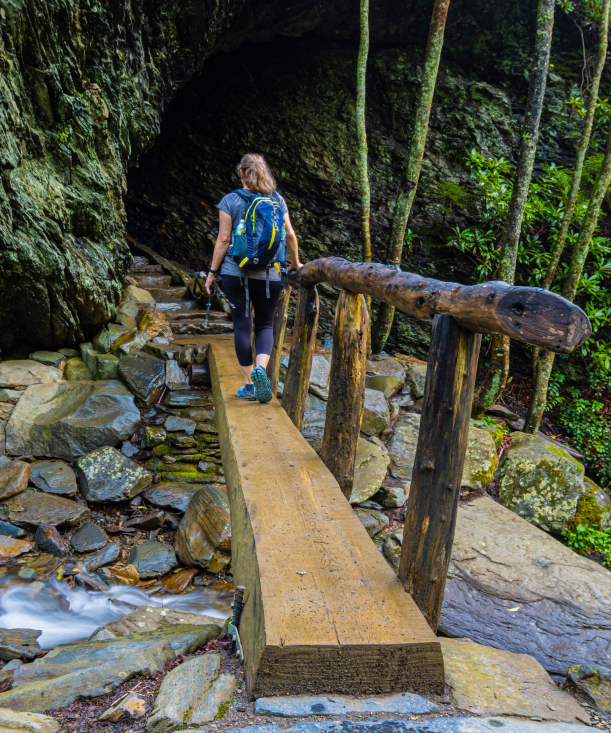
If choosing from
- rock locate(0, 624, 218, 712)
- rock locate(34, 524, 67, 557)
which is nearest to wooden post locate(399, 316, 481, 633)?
rock locate(0, 624, 218, 712)

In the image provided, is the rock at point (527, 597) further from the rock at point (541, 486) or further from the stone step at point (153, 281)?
the stone step at point (153, 281)

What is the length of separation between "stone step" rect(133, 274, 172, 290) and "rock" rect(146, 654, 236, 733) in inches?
298

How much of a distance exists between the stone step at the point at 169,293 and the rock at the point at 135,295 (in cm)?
97

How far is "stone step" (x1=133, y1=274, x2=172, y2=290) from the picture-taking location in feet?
28.2

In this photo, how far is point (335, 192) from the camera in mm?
9570

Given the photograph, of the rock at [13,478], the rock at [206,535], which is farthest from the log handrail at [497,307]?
the rock at [13,478]

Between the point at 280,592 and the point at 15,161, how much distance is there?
15.1 ft

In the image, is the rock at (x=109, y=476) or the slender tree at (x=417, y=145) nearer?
the rock at (x=109, y=476)

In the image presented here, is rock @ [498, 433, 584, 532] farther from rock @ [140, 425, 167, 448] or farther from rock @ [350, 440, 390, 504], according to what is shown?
rock @ [140, 425, 167, 448]

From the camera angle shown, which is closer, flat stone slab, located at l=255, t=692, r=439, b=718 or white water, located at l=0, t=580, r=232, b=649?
flat stone slab, located at l=255, t=692, r=439, b=718

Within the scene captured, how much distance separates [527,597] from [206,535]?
7.89 ft

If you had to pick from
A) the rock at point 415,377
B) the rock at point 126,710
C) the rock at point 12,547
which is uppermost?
the rock at point 126,710

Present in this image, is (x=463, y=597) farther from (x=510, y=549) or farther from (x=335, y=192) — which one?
(x=335, y=192)

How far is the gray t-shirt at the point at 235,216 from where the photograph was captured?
372 centimetres
